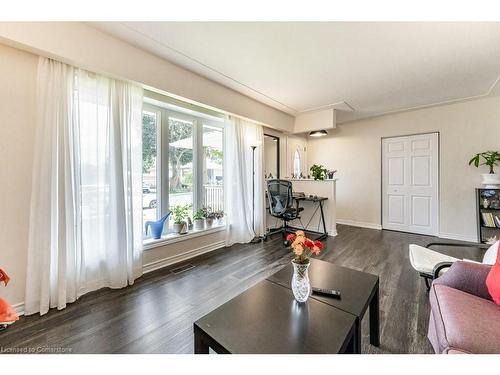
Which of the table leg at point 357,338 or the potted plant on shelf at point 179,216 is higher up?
the potted plant on shelf at point 179,216

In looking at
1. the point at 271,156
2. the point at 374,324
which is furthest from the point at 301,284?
the point at 271,156

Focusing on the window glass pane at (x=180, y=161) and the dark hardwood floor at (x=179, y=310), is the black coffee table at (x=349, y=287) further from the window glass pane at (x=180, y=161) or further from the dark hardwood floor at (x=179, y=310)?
the window glass pane at (x=180, y=161)

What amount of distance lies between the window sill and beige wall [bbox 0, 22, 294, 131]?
6.12 feet

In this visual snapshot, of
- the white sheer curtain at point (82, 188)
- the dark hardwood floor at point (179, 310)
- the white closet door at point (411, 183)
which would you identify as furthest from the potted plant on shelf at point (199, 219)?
the white closet door at point (411, 183)

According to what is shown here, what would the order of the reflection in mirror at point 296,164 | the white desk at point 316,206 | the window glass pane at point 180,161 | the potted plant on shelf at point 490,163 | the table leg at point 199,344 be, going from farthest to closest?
the reflection in mirror at point 296,164
the white desk at point 316,206
the potted plant on shelf at point 490,163
the window glass pane at point 180,161
the table leg at point 199,344

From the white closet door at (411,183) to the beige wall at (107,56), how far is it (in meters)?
3.81

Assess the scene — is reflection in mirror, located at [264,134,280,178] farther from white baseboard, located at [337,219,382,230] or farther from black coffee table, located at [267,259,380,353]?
black coffee table, located at [267,259,380,353]

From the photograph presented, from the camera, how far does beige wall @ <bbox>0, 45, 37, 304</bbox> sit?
1.69 m

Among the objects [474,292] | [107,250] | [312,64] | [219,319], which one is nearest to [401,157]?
[312,64]

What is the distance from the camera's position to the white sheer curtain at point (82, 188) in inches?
70.9

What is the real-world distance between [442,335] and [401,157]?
4.35 meters

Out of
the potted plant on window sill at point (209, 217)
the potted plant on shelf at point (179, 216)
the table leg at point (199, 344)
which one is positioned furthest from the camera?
the potted plant on window sill at point (209, 217)

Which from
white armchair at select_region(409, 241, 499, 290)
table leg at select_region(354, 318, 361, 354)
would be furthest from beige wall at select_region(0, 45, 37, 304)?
white armchair at select_region(409, 241, 499, 290)

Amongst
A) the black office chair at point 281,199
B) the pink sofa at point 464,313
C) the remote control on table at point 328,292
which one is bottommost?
the pink sofa at point 464,313
